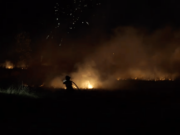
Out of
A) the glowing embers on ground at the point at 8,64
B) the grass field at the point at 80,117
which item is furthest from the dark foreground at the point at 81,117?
the glowing embers on ground at the point at 8,64

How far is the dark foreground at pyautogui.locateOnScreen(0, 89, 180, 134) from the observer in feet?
24.1

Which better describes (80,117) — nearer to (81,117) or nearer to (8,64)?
(81,117)

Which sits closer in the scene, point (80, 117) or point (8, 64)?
point (80, 117)

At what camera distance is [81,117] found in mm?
8969

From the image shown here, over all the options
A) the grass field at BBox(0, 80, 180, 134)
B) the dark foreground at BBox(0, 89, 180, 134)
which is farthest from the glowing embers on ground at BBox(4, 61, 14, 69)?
the dark foreground at BBox(0, 89, 180, 134)

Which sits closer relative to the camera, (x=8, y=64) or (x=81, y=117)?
(x=81, y=117)

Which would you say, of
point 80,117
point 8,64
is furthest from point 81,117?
point 8,64

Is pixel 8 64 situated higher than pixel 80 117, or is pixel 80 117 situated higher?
pixel 8 64

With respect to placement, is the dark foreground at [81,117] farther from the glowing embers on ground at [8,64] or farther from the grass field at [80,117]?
the glowing embers on ground at [8,64]

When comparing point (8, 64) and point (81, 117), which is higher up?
point (8, 64)

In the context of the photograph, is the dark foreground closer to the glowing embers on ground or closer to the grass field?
the grass field

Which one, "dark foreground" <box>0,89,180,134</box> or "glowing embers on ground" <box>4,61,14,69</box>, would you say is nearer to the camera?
"dark foreground" <box>0,89,180,134</box>

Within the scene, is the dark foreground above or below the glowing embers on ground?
below

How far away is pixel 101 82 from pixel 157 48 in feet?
35.1
